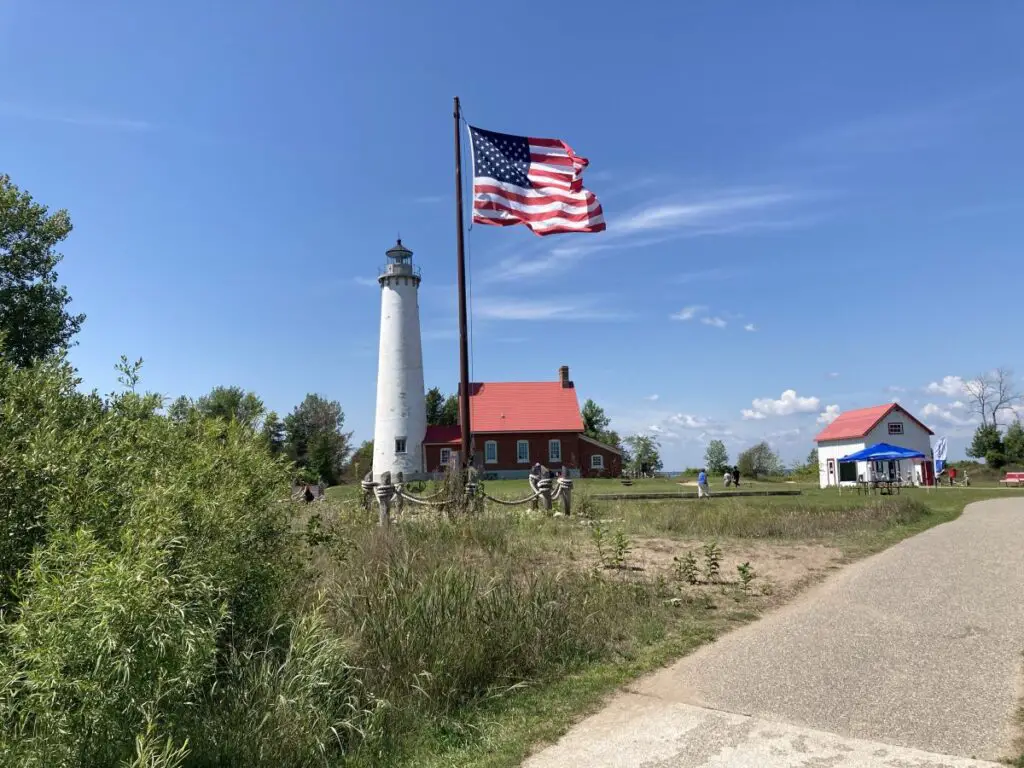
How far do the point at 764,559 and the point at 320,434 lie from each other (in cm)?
5568

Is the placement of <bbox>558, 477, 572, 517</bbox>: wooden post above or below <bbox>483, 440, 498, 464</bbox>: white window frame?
below

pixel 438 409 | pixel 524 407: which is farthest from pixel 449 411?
pixel 524 407

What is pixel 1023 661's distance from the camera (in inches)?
227

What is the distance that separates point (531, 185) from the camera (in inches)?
603

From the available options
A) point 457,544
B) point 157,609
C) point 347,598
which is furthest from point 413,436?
point 157,609

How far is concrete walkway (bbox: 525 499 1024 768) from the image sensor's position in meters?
4.27

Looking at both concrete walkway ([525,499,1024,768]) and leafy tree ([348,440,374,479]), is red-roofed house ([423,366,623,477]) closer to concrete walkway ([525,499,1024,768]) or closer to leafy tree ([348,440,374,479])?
leafy tree ([348,440,374,479])

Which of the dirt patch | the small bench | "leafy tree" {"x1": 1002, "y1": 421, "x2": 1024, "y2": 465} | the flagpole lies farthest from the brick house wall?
the dirt patch

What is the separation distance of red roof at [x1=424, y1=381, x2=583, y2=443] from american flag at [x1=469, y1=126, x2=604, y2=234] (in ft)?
114

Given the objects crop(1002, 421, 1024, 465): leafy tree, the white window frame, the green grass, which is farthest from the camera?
crop(1002, 421, 1024, 465): leafy tree

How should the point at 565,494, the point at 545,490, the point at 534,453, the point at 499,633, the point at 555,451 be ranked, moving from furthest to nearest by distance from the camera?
1. the point at 555,451
2. the point at 534,453
3. the point at 545,490
4. the point at 565,494
5. the point at 499,633

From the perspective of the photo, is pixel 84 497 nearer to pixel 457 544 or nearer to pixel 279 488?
pixel 279 488

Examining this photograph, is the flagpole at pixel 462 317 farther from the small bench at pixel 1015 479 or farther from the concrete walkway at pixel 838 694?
the small bench at pixel 1015 479

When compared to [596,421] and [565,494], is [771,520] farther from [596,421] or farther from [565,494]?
[596,421]
